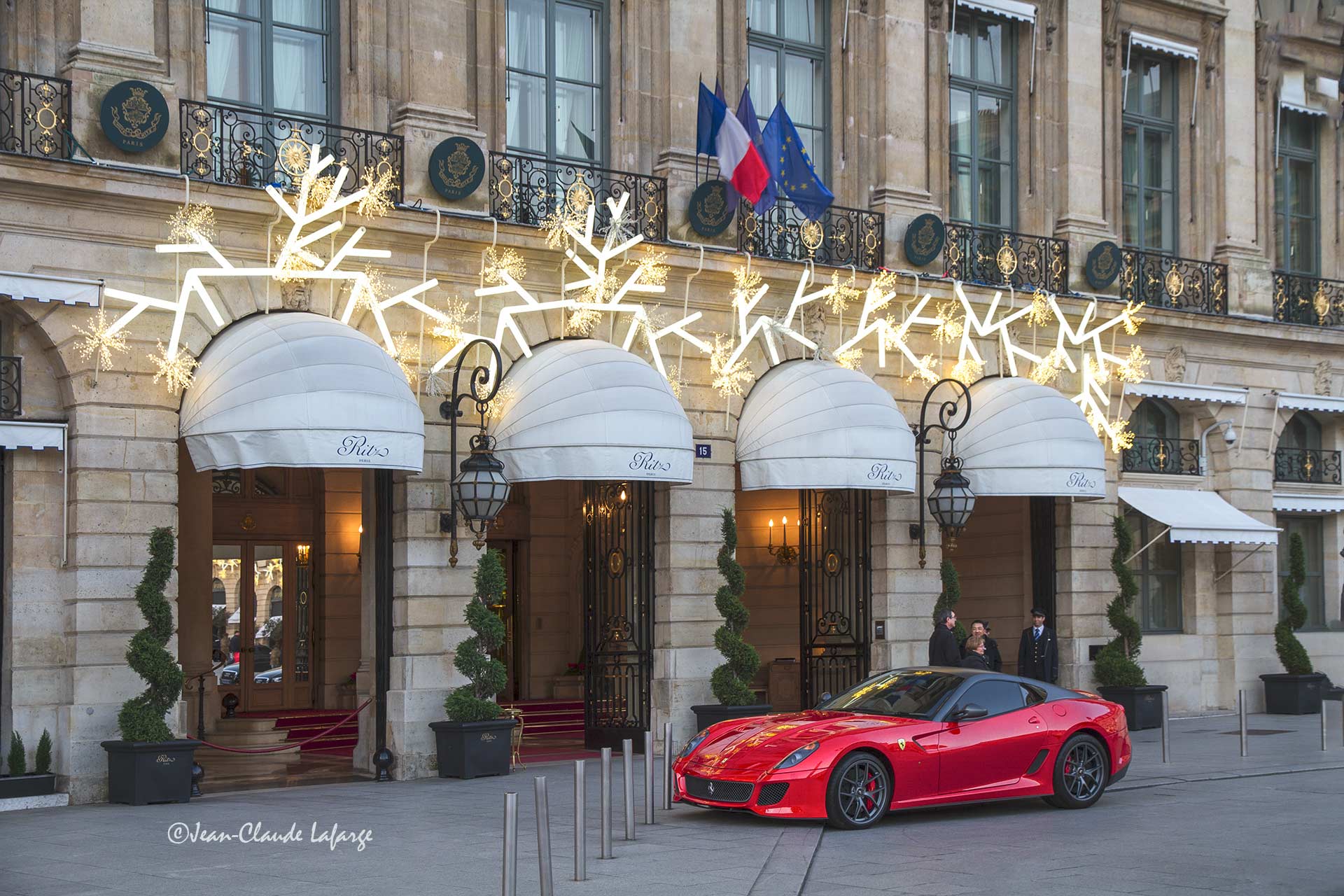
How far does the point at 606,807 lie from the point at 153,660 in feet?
21.1

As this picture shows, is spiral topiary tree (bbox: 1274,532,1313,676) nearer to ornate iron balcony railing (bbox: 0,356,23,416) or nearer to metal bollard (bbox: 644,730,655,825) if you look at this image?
metal bollard (bbox: 644,730,655,825)

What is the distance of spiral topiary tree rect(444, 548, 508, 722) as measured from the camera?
64.3 feet

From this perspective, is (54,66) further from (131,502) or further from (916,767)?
(916,767)

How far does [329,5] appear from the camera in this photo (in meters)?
20.9

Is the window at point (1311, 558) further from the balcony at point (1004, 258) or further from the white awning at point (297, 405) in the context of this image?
the white awning at point (297, 405)

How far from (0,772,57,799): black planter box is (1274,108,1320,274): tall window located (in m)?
23.3

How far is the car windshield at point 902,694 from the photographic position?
15.8m

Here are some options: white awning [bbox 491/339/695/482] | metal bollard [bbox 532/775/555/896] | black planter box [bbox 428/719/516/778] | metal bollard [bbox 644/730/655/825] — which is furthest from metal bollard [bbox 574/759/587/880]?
white awning [bbox 491/339/695/482]

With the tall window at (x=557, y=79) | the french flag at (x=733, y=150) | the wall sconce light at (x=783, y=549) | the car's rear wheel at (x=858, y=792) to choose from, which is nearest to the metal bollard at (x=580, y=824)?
the car's rear wheel at (x=858, y=792)

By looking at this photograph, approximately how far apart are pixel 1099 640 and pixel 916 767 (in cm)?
1279

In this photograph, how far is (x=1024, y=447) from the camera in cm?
2484

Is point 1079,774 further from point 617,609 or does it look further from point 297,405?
point 297,405

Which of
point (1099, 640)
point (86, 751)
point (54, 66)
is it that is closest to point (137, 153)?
point (54, 66)

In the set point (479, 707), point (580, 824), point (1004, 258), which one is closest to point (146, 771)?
point (479, 707)
